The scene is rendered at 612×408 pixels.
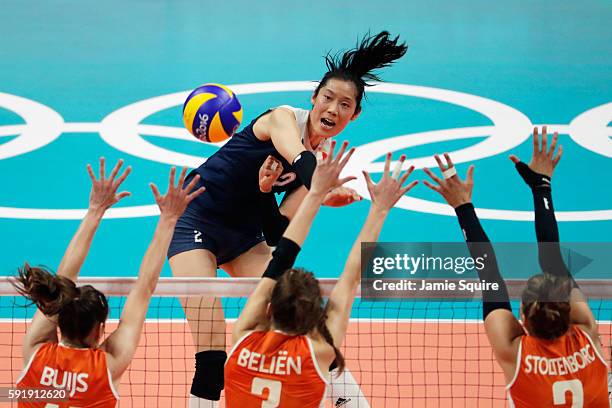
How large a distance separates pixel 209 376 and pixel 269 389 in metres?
1.45

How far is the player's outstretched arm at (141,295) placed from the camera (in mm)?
3625

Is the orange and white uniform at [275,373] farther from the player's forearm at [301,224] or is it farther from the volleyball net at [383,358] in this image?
the volleyball net at [383,358]

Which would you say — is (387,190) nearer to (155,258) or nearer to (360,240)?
(360,240)

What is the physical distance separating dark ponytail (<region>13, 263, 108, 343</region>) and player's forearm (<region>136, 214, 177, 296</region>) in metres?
0.27

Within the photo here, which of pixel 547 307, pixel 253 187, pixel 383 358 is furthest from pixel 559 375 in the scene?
pixel 383 358

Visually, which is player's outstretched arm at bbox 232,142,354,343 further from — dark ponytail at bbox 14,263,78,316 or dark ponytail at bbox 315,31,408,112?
dark ponytail at bbox 315,31,408,112

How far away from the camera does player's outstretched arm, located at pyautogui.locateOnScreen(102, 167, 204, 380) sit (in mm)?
3625

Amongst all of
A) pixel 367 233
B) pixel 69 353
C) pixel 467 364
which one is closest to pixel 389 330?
pixel 467 364

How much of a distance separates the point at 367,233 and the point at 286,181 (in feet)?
5.76

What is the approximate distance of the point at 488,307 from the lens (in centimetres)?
376

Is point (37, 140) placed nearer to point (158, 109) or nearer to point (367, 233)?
point (158, 109)

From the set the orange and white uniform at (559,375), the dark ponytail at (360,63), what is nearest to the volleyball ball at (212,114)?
the dark ponytail at (360,63)

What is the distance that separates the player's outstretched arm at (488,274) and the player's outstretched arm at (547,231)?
25 cm

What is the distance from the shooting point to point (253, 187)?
5602mm
